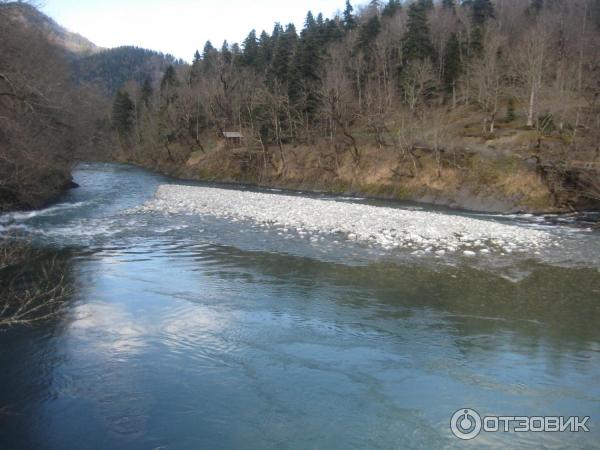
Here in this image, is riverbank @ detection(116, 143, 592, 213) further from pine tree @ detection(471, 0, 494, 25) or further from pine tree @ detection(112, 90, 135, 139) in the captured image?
pine tree @ detection(471, 0, 494, 25)

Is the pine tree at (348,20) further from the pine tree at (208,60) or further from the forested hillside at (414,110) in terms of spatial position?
the pine tree at (208,60)

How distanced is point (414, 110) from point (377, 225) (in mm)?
38152

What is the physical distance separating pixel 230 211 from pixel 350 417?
22.3 m

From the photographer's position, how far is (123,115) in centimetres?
9894

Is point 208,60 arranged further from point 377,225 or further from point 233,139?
point 377,225

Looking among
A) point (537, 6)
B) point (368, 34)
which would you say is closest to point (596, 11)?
point (537, 6)

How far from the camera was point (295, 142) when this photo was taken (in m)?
58.5

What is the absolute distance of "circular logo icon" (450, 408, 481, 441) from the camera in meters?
7.39

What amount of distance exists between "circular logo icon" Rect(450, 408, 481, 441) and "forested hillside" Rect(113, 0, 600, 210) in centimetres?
2808

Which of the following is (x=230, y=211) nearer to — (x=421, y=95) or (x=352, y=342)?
(x=352, y=342)

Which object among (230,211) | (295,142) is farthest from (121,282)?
(295,142)

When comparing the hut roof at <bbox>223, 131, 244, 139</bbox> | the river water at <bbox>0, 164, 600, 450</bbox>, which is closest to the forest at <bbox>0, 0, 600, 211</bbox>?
the hut roof at <bbox>223, 131, 244, 139</bbox>

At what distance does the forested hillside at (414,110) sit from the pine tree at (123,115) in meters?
6.25

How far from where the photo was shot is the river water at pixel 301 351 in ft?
24.5
